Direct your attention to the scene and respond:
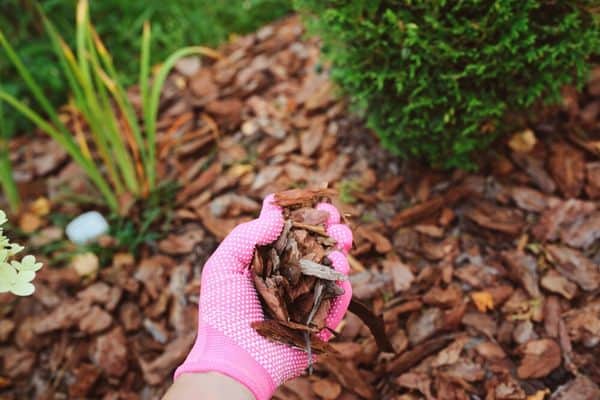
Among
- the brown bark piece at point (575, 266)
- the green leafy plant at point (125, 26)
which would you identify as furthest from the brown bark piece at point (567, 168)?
the green leafy plant at point (125, 26)

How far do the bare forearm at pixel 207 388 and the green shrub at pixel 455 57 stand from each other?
3.62 feet

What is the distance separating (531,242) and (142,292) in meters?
1.61

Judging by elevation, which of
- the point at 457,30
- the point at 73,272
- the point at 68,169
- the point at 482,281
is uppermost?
the point at 457,30

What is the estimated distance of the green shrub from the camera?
1655 mm

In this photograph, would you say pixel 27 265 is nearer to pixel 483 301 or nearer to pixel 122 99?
pixel 122 99

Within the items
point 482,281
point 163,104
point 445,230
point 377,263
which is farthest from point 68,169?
point 482,281

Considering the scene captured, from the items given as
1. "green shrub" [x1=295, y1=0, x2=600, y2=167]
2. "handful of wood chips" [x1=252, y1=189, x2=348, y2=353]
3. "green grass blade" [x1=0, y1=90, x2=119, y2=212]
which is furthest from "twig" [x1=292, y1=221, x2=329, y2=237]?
"green grass blade" [x1=0, y1=90, x2=119, y2=212]

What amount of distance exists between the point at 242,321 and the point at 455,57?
110 centimetres

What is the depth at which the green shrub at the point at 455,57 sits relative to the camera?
166 cm

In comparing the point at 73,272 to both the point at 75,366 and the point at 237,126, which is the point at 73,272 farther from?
the point at 237,126

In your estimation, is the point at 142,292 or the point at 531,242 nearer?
the point at 531,242

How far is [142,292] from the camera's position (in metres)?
2.14

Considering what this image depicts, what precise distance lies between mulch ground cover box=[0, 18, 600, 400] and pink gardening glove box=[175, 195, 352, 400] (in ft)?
1.01

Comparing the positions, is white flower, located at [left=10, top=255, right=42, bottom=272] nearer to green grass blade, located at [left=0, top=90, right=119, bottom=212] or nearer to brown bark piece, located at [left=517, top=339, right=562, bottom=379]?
green grass blade, located at [left=0, top=90, right=119, bottom=212]
